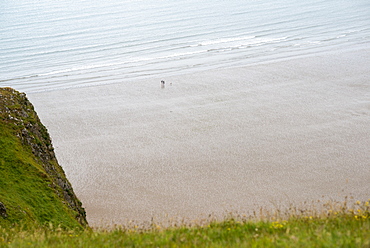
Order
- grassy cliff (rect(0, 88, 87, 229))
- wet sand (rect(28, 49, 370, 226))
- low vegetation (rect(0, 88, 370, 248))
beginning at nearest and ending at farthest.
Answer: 1. low vegetation (rect(0, 88, 370, 248))
2. grassy cliff (rect(0, 88, 87, 229))
3. wet sand (rect(28, 49, 370, 226))

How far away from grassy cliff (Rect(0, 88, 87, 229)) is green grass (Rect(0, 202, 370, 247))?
2748 millimetres

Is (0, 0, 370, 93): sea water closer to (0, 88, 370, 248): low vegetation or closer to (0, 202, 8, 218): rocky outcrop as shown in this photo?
(0, 88, 370, 248): low vegetation

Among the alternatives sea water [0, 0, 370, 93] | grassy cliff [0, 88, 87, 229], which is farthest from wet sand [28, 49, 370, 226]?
sea water [0, 0, 370, 93]

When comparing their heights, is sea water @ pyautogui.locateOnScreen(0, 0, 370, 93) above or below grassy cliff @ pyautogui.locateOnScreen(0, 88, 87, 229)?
above

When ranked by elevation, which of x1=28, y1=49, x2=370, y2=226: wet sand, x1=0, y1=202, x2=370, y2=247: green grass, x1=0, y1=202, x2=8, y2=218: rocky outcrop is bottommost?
x1=28, y1=49, x2=370, y2=226: wet sand

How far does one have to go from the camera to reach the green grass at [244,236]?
6.74 metres

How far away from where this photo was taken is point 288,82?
3378 cm

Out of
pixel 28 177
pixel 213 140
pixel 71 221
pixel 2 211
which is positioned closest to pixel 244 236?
pixel 71 221

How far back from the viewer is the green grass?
6.74 metres

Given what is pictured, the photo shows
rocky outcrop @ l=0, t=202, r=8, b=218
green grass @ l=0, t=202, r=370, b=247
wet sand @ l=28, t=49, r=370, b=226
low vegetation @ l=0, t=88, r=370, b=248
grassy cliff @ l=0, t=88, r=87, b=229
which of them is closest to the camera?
green grass @ l=0, t=202, r=370, b=247

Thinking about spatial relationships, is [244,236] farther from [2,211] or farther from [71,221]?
[2,211]

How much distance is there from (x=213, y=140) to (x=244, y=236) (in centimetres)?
1605

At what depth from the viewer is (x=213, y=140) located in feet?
78.2

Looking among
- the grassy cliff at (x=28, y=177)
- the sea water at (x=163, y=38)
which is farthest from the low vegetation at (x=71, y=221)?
the sea water at (x=163, y=38)
